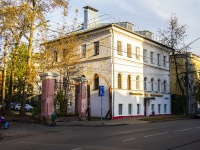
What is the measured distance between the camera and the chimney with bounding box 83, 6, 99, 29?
39.1 metres

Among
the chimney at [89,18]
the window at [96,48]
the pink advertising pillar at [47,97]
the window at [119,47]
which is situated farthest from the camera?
the chimney at [89,18]

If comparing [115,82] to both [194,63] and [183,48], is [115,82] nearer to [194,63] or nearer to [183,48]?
[183,48]

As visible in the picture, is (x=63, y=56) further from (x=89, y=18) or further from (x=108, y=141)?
(x=108, y=141)

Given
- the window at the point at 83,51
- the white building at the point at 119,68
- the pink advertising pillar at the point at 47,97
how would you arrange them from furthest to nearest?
the window at the point at 83,51 < the white building at the point at 119,68 < the pink advertising pillar at the point at 47,97

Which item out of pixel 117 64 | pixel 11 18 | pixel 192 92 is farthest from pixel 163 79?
pixel 11 18

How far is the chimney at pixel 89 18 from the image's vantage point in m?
39.1

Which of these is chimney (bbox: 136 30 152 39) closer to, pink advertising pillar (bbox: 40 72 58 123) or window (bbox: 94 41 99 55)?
window (bbox: 94 41 99 55)

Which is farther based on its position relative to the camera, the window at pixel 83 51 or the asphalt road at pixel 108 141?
the window at pixel 83 51

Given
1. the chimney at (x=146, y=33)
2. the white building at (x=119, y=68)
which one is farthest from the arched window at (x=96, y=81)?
the chimney at (x=146, y=33)

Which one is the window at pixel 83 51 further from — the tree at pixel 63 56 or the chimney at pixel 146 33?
the chimney at pixel 146 33

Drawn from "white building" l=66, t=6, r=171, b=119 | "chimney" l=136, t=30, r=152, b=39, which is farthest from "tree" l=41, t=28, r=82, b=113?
"chimney" l=136, t=30, r=152, b=39

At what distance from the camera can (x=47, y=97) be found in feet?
83.8

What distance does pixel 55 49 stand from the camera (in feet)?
105

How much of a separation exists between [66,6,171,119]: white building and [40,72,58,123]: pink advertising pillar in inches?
323
